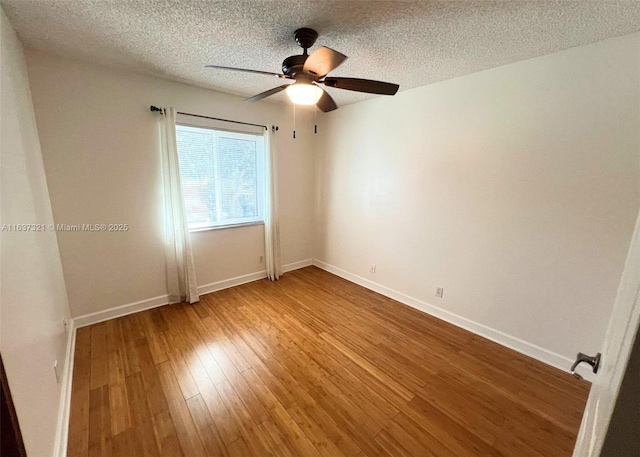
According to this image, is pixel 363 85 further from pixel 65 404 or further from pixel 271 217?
pixel 65 404

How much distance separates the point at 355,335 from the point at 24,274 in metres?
2.28

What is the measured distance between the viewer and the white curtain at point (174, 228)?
8.69 feet

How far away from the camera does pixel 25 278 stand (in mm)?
1208

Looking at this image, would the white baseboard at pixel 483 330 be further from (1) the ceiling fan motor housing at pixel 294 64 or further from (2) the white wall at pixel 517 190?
(1) the ceiling fan motor housing at pixel 294 64

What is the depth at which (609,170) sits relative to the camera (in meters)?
1.76

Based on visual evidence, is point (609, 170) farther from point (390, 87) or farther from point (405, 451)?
point (405, 451)

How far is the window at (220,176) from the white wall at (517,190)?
1523 mm

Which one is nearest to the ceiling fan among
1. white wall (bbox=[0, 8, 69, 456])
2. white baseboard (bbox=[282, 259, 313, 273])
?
white wall (bbox=[0, 8, 69, 456])

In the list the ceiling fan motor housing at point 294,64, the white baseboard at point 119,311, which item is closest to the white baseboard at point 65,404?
the white baseboard at point 119,311

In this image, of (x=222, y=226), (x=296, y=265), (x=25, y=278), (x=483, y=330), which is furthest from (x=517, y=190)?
(x=25, y=278)

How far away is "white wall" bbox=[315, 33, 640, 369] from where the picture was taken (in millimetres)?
1761

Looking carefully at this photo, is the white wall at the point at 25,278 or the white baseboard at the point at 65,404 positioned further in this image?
the white baseboard at the point at 65,404

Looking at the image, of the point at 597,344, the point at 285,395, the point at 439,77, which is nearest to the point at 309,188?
the point at 439,77

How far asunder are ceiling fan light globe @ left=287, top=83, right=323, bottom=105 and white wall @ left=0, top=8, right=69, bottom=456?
1.50 meters
